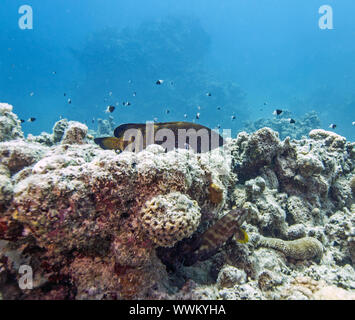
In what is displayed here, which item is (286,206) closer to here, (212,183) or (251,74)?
(212,183)

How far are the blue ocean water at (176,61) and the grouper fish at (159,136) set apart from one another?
7.94 m

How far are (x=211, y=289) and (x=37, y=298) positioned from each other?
6.08ft

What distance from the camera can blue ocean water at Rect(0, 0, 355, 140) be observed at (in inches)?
1923

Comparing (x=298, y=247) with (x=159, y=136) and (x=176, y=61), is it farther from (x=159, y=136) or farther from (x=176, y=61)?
(x=176, y=61)

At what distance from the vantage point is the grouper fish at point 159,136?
12.2 feet

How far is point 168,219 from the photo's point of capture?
74.3 inches

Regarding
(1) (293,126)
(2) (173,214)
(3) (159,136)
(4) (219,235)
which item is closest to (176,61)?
(1) (293,126)

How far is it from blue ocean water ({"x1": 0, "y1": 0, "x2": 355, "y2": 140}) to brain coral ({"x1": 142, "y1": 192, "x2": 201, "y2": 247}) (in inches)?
398

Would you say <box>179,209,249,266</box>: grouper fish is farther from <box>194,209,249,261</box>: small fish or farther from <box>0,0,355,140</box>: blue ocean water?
<box>0,0,355,140</box>: blue ocean water

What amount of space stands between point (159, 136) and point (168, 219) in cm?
231

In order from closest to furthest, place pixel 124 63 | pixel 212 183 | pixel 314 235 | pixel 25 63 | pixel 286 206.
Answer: pixel 212 183, pixel 314 235, pixel 286 206, pixel 124 63, pixel 25 63

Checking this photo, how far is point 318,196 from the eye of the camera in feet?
15.4

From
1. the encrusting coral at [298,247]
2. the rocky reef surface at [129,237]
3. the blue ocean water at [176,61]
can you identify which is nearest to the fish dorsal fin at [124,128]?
the rocky reef surface at [129,237]
